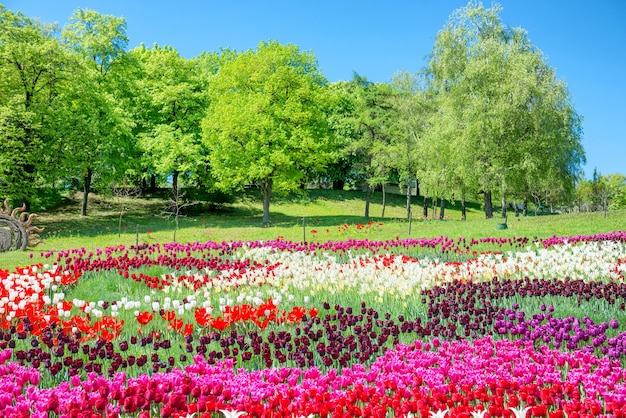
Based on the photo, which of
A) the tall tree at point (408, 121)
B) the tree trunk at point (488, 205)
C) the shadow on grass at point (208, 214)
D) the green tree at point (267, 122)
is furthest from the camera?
the tall tree at point (408, 121)

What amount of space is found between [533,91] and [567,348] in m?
30.0

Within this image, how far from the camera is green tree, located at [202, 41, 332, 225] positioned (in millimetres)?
33000

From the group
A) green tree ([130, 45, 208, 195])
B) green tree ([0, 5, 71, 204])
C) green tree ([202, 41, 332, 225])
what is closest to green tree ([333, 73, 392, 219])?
green tree ([202, 41, 332, 225])

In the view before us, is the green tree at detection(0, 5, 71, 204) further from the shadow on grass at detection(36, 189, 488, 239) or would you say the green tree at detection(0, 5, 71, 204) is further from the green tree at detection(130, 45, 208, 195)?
the green tree at detection(130, 45, 208, 195)

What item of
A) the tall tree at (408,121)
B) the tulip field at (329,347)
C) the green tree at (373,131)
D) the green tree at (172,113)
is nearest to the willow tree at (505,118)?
the tall tree at (408,121)

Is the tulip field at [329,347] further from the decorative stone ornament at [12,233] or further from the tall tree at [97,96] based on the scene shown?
the tall tree at [97,96]

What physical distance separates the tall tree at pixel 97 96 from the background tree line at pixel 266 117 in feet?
0.38

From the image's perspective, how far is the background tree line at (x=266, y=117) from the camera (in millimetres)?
31328

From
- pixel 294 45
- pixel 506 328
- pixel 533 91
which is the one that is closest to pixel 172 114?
pixel 294 45

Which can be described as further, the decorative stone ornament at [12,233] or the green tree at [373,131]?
the green tree at [373,131]

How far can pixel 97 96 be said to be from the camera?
3431 centimetres

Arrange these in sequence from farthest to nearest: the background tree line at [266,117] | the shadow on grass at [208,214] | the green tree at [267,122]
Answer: the green tree at [267,122] < the shadow on grass at [208,214] < the background tree line at [266,117]

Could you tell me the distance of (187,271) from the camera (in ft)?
44.0

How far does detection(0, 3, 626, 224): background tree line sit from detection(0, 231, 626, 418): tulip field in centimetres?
2128
